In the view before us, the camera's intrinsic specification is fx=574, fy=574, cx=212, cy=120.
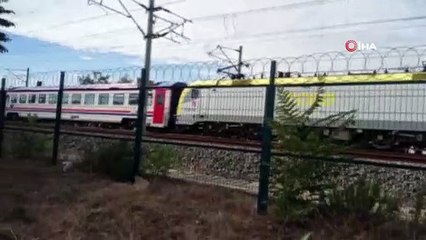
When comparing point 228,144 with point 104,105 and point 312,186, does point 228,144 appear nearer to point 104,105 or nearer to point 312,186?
point 312,186

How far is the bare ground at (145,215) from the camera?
225 inches

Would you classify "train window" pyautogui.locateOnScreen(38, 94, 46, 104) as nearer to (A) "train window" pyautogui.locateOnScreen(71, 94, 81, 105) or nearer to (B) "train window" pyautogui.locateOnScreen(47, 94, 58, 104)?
(B) "train window" pyautogui.locateOnScreen(47, 94, 58, 104)

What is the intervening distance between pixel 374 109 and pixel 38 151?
802 centimetres

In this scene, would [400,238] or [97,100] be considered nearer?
[400,238]

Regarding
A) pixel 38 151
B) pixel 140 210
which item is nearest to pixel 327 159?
pixel 140 210

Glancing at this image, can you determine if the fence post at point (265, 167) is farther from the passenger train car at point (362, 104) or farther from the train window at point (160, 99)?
the train window at point (160, 99)

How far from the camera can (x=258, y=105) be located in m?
11.5

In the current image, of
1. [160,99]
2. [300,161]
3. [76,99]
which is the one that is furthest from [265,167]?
[76,99]

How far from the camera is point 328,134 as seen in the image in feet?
20.1

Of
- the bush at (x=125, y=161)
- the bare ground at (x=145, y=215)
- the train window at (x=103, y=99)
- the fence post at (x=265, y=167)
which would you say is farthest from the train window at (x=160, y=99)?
the fence post at (x=265, y=167)

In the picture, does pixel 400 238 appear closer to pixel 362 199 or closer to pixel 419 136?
pixel 362 199

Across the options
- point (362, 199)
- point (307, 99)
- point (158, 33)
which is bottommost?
point (362, 199)

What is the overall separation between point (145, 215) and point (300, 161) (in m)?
1.95

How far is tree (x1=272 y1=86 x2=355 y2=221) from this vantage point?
586 cm
